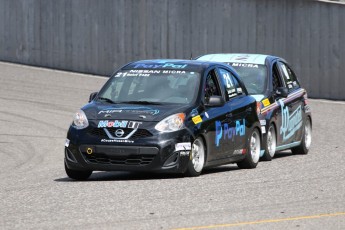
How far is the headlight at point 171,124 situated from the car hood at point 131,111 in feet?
0.20

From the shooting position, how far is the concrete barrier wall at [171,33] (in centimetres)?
2989

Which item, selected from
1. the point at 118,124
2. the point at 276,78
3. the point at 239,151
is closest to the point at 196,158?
the point at 118,124

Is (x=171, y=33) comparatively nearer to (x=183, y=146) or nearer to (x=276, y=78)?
(x=276, y=78)

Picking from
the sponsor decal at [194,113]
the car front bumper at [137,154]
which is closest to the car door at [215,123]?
the sponsor decal at [194,113]

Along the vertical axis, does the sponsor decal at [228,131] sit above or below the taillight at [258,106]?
above

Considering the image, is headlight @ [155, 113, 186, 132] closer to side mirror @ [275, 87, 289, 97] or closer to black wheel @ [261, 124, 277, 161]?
black wheel @ [261, 124, 277, 161]

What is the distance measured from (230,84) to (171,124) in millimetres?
2279

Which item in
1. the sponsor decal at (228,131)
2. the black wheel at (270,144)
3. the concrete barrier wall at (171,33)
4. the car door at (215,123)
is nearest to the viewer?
the car door at (215,123)

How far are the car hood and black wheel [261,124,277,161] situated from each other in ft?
10.4

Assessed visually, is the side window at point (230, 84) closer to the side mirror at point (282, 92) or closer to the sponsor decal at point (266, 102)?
the sponsor decal at point (266, 102)

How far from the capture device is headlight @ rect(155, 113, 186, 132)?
45.2 feet

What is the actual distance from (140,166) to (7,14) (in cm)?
2084

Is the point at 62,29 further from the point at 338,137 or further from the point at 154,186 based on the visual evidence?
the point at 154,186

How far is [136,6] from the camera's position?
31.7m
